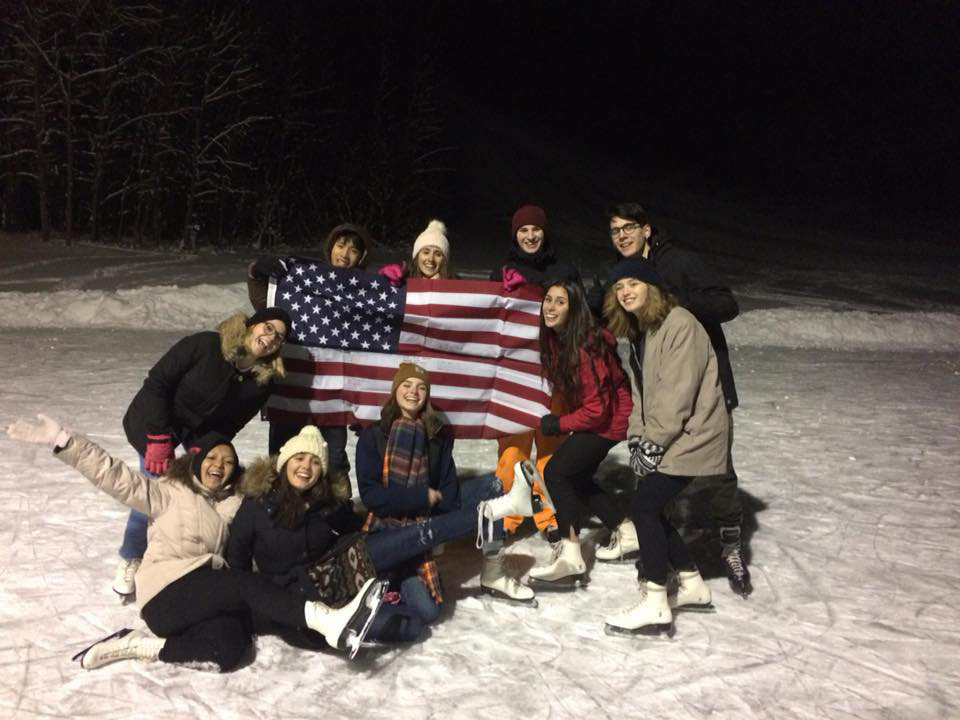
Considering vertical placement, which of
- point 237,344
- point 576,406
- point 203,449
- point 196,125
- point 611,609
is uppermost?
point 196,125

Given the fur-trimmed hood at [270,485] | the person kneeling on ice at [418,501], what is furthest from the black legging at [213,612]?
the person kneeling on ice at [418,501]

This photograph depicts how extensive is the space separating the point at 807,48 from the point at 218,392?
6796 cm

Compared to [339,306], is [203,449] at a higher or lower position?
lower

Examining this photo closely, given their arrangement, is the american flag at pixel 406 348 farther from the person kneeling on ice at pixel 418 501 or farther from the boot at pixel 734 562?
the boot at pixel 734 562

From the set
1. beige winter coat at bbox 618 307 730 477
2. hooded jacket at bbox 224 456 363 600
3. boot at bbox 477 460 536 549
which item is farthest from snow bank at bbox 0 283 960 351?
beige winter coat at bbox 618 307 730 477

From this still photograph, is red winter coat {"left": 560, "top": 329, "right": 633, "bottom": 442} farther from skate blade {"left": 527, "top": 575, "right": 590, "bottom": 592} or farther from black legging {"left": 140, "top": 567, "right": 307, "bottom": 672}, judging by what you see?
black legging {"left": 140, "top": 567, "right": 307, "bottom": 672}

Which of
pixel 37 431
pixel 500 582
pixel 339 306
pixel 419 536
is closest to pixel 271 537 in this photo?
pixel 419 536

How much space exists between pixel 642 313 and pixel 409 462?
1.39 metres

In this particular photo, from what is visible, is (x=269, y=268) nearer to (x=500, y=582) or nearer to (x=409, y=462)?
(x=409, y=462)

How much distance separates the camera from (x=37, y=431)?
3361mm

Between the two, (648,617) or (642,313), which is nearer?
(648,617)

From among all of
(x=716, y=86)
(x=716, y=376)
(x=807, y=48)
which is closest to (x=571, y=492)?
(x=716, y=376)

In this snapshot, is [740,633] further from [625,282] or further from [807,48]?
[807,48]

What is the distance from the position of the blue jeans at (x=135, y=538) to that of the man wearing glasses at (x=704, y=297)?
266 centimetres
